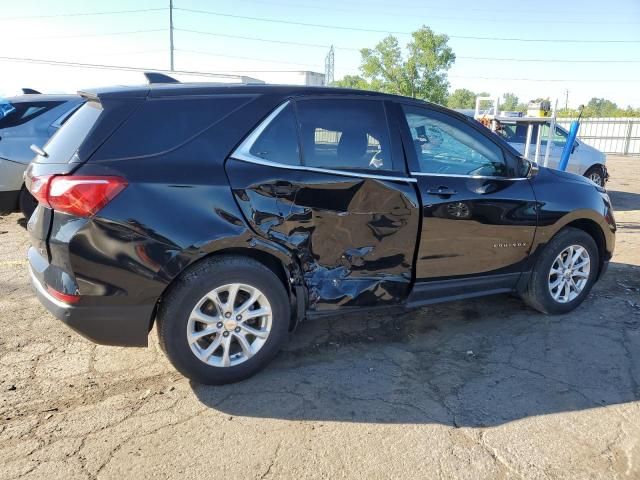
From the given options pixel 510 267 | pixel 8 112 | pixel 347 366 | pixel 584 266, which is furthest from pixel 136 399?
pixel 8 112

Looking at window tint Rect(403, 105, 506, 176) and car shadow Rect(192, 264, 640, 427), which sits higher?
window tint Rect(403, 105, 506, 176)

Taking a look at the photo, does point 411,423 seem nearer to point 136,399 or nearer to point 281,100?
point 136,399

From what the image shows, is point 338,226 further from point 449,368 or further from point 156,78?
point 156,78

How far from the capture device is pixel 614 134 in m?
29.6

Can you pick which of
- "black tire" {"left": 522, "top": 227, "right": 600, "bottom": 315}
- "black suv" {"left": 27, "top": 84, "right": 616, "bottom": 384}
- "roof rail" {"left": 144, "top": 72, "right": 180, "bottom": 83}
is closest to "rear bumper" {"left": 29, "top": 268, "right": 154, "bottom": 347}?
"black suv" {"left": 27, "top": 84, "right": 616, "bottom": 384}

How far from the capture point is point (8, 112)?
6508mm

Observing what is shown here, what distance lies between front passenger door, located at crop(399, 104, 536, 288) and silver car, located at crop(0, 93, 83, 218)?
473 centimetres

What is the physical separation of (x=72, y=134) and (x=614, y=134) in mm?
32708

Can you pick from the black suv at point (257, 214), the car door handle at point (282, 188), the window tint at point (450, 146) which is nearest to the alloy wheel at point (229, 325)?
the black suv at point (257, 214)

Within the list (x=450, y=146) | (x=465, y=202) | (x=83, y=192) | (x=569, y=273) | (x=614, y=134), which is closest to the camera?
(x=83, y=192)

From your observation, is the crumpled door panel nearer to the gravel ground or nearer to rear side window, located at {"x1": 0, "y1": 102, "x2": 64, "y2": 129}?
the gravel ground

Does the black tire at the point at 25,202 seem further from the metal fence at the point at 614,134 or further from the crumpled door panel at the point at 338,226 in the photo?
the metal fence at the point at 614,134

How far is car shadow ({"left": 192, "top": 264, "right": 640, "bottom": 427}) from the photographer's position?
307 cm

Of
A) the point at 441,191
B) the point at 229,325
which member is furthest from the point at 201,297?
the point at 441,191
